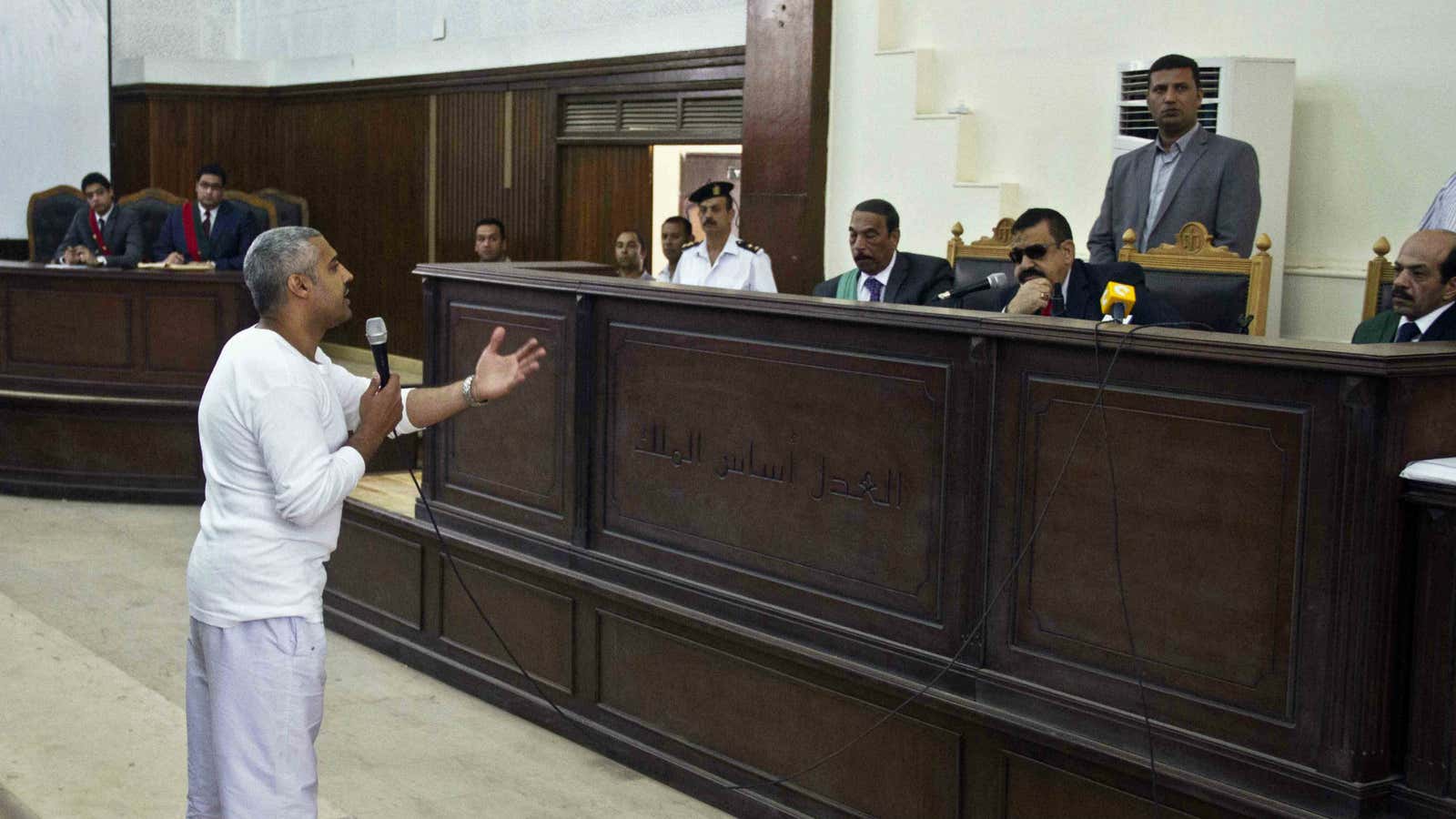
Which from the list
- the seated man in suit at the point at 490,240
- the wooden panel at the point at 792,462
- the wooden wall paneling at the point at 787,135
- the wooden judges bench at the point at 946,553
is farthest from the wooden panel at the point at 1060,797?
the seated man in suit at the point at 490,240

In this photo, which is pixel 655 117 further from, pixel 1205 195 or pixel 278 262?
pixel 278 262

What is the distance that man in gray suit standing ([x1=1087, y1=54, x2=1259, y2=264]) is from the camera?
5129 millimetres

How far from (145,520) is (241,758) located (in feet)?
17.2

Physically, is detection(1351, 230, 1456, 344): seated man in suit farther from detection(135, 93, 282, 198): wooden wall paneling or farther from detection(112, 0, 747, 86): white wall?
detection(135, 93, 282, 198): wooden wall paneling

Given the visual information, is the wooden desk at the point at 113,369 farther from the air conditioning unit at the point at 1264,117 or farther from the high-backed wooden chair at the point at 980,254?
the air conditioning unit at the point at 1264,117

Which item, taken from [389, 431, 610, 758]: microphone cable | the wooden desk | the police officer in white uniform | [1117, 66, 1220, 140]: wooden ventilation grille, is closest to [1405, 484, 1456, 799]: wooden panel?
[389, 431, 610, 758]: microphone cable

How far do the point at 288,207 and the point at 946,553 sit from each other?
9656 mm

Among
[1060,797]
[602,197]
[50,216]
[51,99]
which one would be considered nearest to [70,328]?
[50,216]

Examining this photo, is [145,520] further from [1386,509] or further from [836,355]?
[1386,509]

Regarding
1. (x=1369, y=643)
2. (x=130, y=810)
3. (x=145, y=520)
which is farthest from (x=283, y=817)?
(x=145, y=520)

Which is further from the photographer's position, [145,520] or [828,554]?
[145,520]

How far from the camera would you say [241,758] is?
270 cm

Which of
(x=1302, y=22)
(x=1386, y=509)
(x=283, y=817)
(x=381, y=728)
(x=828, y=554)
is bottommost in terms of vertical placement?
(x=381, y=728)

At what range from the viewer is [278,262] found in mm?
2748
